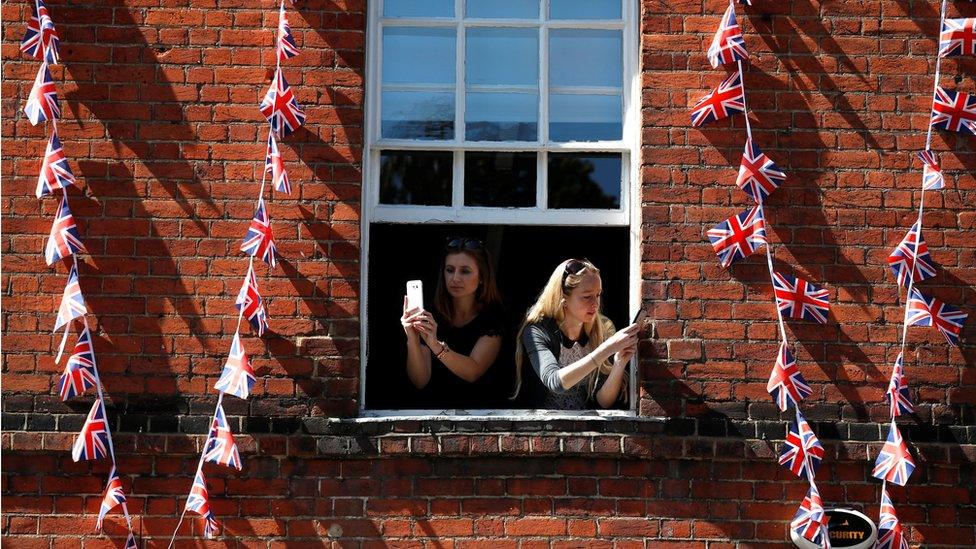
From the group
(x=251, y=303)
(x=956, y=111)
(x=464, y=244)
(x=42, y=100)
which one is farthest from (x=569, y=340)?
(x=42, y=100)

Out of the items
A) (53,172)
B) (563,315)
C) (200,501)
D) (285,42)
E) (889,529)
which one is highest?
(285,42)

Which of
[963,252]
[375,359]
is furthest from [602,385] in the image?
[963,252]

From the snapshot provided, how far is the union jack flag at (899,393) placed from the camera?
645cm

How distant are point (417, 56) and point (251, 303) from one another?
161 cm

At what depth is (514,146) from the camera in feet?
22.5

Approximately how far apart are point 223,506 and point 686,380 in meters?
2.38

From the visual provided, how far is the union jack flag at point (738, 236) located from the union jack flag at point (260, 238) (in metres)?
2.20

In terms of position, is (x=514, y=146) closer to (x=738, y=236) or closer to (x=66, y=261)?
(x=738, y=236)

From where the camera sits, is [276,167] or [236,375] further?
[276,167]

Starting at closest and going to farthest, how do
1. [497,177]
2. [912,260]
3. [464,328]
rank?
[912,260], [497,177], [464,328]

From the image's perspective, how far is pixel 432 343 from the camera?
664 cm

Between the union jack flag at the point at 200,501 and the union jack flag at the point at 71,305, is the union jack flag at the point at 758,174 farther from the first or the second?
the union jack flag at the point at 71,305

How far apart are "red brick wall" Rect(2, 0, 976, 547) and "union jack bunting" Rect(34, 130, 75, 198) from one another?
114mm

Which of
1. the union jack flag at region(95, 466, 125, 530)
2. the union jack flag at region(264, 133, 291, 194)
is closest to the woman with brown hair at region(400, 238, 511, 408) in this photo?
the union jack flag at region(264, 133, 291, 194)
